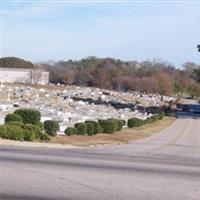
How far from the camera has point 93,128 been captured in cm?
4228

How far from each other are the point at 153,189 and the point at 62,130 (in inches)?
1125

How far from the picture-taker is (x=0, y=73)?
183 meters

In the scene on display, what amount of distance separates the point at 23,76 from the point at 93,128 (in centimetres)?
14855

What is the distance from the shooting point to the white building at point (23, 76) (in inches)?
7219

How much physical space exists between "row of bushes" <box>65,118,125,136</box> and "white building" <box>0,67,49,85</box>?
437ft

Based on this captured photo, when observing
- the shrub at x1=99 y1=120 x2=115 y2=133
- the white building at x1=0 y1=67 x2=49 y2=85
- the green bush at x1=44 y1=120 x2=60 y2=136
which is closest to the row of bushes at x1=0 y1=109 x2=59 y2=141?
the green bush at x1=44 y1=120 x2=60 y2=136

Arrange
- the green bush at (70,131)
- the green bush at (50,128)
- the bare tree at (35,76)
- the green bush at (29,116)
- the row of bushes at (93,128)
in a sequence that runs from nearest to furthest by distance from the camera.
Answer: the green bush at (50,128)
the green bush at (70,131)
the green bush at (29,116)
the row of bushes at (93,128)
the bare tree at (35,76)

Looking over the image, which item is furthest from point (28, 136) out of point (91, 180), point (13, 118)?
point (91, 180)

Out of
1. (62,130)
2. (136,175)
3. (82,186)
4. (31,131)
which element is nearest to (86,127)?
(62,130)

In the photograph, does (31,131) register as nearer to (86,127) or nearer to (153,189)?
(86,127)

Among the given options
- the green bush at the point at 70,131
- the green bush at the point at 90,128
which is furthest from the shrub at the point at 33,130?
the green bush at the point at 90,128

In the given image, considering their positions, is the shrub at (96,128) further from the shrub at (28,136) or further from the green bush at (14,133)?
the green bush at (14,133)

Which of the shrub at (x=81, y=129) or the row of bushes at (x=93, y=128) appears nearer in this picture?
the row of bushes at (x=93, y=128)

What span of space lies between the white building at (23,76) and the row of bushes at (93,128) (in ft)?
437
